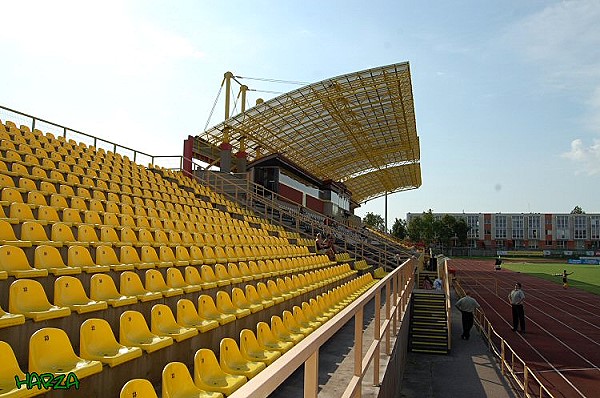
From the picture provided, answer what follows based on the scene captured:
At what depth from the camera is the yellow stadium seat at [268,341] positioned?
4996 mm

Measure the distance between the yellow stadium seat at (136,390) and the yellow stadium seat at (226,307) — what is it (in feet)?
9.62

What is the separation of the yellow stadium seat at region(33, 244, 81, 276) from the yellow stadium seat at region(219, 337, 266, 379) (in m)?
2.07

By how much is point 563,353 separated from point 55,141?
16.1 meters

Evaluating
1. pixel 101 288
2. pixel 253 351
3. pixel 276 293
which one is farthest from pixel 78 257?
pixel 276 293

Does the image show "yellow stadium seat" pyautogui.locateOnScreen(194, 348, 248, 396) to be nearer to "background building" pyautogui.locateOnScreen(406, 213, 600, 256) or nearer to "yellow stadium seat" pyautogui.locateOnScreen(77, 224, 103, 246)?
"yellow stadium seat" pyautogui.locateOnScreen(77, 224, 103, 246)

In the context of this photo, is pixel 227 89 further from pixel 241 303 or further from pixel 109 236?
pixel 241 303

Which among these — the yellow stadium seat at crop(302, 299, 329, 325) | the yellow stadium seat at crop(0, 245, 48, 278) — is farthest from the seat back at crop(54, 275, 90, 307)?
the yellow stadium seat at crop(302, 299, 329, 325)

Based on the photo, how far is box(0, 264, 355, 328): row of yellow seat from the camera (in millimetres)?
4027

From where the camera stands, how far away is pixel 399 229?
336 feet

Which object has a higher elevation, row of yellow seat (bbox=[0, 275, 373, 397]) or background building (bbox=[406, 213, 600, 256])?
background building (bbox=[406, 213, 600, 256])

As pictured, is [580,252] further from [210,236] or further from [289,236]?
[210,236]

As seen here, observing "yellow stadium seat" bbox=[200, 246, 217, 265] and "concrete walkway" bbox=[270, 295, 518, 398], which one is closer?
"concrete walkway" bbox=[270, 295, 518, 398]

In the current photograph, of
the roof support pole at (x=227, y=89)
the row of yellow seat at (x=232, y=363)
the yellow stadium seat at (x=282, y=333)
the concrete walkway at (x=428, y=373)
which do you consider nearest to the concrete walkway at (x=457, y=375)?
the concrete walkway at (x=428, y=373)

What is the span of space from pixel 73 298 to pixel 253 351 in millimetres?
1795
